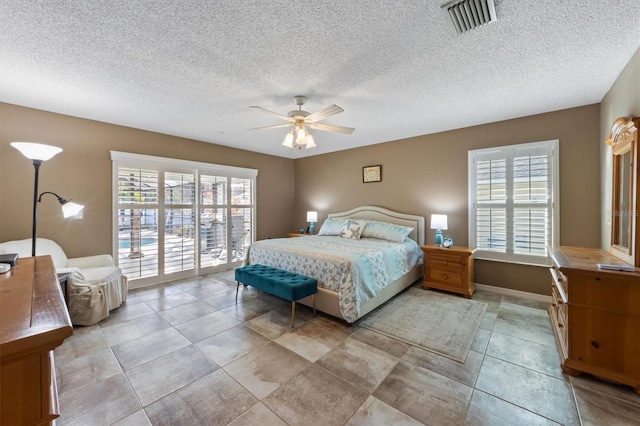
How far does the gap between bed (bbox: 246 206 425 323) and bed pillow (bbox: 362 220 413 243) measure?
4 centimetres

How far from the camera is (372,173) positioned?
528 cm

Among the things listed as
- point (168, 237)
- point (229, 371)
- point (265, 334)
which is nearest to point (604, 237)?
point (265, 334)

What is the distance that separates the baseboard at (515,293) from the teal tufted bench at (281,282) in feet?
9.09

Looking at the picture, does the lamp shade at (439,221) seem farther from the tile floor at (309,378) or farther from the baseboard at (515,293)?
the tile floor at (309,378)

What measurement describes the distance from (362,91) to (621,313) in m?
2.88

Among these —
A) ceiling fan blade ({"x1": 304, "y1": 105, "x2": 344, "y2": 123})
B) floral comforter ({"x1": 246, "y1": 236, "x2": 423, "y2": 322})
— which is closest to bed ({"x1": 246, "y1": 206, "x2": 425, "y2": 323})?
floral comforter ({"x1": 246, "y1": 236, "x2": 423, "y2": 322})

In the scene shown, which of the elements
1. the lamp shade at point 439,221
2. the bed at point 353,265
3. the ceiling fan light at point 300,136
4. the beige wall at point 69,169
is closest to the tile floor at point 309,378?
the bed at point 353,265

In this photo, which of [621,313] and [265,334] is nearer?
[621,313]

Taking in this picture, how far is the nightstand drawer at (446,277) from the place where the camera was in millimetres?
3779

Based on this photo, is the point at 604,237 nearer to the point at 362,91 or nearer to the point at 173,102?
the point at 362,91

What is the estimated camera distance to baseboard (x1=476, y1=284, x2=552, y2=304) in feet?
11.7

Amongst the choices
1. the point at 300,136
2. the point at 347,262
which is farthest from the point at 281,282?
the point at 300,136

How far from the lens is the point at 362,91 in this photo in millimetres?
2848

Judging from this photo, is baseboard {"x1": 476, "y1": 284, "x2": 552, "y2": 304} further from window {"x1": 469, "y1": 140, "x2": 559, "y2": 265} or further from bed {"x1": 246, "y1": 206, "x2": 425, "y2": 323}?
bed {"x1": 246, "y1": 206, "x2": 425, "y2": 323}
